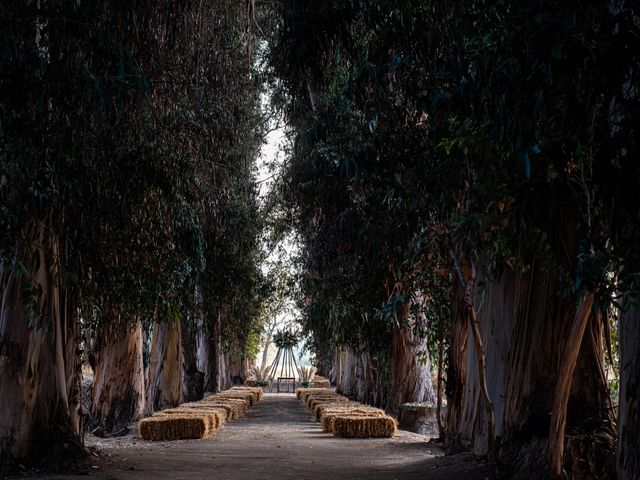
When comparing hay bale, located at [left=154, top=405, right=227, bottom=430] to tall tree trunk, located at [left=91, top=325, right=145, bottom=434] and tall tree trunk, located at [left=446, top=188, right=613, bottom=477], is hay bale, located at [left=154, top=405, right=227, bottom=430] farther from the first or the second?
tall tree trunk, located at [left=446, top=188, right=613, bottom=477]

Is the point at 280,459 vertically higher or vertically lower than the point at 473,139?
lower

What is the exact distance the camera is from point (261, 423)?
834 inches

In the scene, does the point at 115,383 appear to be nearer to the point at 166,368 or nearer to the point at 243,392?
the point at 166,368

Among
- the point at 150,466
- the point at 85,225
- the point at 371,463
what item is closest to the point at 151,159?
the point at 85,225

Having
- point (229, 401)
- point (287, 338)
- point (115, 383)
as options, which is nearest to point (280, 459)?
point (115, 383)

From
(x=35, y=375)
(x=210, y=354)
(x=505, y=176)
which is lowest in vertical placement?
(x=35, y=375)

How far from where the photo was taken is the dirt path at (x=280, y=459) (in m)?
9.34

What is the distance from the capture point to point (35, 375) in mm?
9086

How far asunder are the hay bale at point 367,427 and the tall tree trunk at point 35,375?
6800 mm

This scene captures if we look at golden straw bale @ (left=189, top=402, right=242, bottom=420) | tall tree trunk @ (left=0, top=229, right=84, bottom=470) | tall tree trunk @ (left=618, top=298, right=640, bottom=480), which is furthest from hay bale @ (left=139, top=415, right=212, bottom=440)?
tall tree trunk @ (left=618, top=298, right=640, bottom=480)

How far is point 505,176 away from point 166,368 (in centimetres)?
1670

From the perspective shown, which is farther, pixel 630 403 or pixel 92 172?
pixel 92 172

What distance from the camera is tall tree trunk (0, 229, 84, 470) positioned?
880cm

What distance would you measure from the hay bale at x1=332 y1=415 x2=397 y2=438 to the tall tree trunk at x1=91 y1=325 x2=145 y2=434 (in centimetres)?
459
